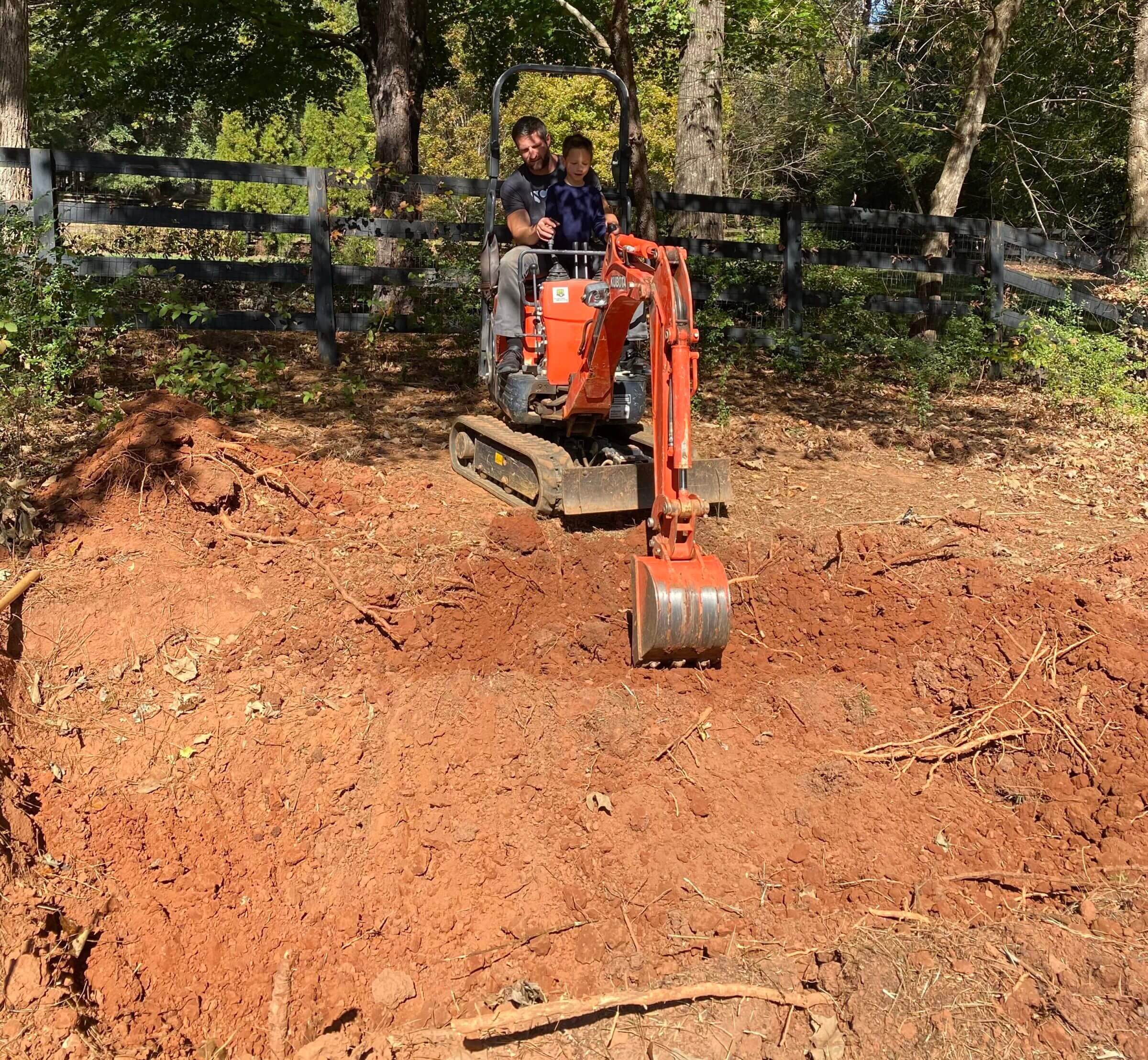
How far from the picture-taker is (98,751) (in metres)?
4.68

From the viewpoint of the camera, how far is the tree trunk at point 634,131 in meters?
9.00

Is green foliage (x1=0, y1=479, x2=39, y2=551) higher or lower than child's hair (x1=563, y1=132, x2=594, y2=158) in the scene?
lower

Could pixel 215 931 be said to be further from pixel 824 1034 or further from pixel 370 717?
pixel 824 1034

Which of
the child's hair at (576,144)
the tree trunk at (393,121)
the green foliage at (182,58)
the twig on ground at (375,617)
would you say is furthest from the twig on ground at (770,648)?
the green foliage at (182,58)

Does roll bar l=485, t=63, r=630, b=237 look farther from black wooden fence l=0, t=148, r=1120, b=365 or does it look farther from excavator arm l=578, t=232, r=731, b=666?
excavator arm l=578, t=232, r=731, b=666

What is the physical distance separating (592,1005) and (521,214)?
15.6 feet

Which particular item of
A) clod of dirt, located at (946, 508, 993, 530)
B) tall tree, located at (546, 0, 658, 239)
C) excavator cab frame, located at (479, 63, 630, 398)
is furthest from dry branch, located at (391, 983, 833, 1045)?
tall tree, located at (546, 0, 658, 239)

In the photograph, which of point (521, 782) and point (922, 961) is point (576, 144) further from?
point (922, 961)

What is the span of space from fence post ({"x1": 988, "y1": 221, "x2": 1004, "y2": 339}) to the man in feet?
20.1

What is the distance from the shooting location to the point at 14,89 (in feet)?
30.6

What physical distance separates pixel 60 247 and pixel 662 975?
749 cm

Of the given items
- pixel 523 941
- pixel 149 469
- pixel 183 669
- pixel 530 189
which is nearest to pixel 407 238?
pixel 530 189

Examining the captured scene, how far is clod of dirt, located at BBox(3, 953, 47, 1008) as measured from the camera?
3400 mm

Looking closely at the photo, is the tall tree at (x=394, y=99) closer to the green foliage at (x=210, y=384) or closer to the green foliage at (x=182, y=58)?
the green foliage at (x=210, y=384)
